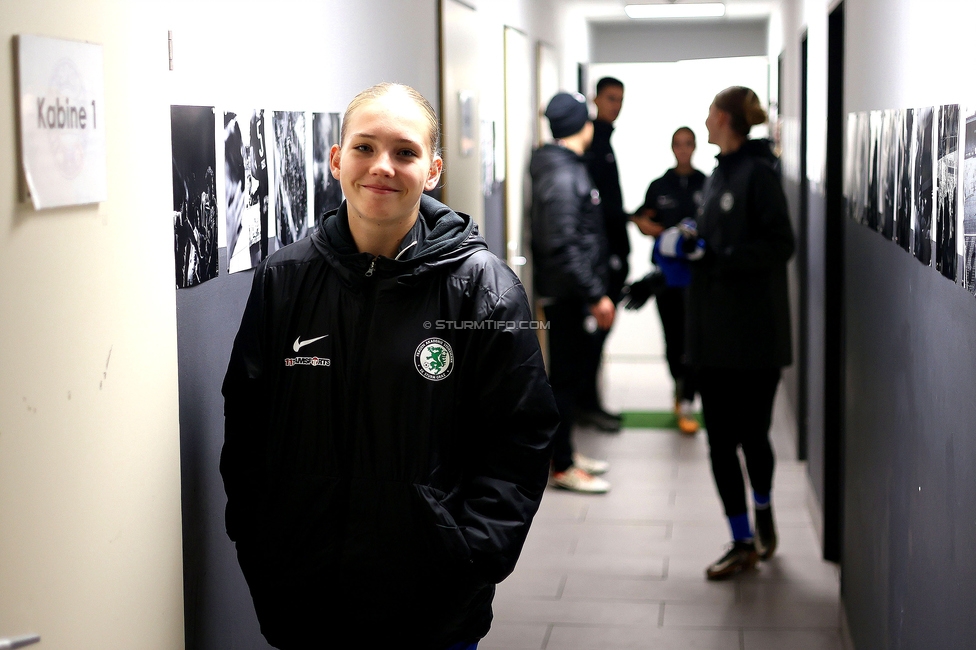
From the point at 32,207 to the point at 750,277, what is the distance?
285 centimetres

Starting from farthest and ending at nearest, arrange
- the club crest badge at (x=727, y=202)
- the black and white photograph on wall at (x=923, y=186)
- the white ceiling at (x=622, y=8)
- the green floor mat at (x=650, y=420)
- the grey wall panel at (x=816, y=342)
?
the white ceiling at (x=622, y=8) → the green floor mat at (x=650, y=420) → the grey wall panel at (x=816, y=342) → the club crest badge at (x=727, y=202) → the black and white photograph on wall at (x=923, y=186)

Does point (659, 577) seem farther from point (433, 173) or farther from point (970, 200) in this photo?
point (970, 200)

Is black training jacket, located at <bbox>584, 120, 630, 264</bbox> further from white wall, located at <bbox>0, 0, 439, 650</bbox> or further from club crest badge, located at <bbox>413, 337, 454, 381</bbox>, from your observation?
club crest badge, located at <bbox>413, 337, 454, 381</bbox>

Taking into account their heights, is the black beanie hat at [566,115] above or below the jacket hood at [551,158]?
above

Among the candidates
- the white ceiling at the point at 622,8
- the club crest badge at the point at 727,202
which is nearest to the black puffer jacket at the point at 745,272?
the club crest badge at the point at 727,202

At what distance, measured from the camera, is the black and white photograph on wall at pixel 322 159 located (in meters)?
2.72

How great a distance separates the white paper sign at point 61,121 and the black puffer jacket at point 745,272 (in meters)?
2.59

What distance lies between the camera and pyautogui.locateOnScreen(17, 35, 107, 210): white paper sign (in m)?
1.30

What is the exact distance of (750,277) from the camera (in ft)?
12.4

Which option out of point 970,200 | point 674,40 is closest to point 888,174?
point 970,200

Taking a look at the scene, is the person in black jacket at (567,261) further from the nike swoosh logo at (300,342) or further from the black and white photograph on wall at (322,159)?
the nike swoosh logo at (300,342)

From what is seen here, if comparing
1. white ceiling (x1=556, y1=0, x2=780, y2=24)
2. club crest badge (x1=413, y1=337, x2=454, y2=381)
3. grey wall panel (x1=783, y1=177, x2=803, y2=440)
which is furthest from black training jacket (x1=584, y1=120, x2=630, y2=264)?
club crest badge (x1=413, y1=337, x2=454, y2=381)

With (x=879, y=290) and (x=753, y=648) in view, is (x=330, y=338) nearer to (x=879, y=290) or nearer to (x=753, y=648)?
(x=879, y=290)

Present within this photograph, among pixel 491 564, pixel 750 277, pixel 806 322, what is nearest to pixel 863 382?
pixel 750 277
